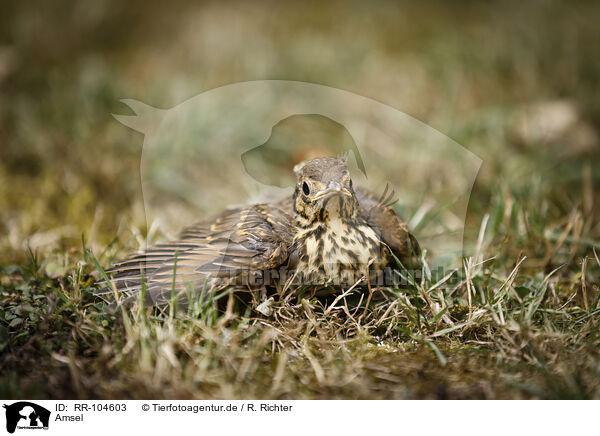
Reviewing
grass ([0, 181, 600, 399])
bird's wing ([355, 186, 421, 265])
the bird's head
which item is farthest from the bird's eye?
grass ([0, 181, 600, 399])

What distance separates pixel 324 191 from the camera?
7.55 ft

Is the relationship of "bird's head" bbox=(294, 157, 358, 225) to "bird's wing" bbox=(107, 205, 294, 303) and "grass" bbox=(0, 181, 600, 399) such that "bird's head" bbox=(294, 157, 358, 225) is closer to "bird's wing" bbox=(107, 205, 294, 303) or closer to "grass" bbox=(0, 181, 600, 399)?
"bird's wing" bbox=(107, 205, 294, 303)

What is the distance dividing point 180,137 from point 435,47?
274 centimetres

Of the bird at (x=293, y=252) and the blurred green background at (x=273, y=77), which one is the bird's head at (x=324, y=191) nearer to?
the bird at (x=293, y=252)

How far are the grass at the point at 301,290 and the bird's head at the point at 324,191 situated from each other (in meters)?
0.38

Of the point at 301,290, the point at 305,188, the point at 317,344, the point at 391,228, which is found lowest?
the point at 317,344

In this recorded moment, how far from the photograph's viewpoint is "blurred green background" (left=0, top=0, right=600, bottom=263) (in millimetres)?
3688

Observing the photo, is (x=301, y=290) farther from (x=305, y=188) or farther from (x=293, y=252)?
(x=305, y=188)

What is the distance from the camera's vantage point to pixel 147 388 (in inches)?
76.9

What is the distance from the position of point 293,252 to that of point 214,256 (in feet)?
1.16
